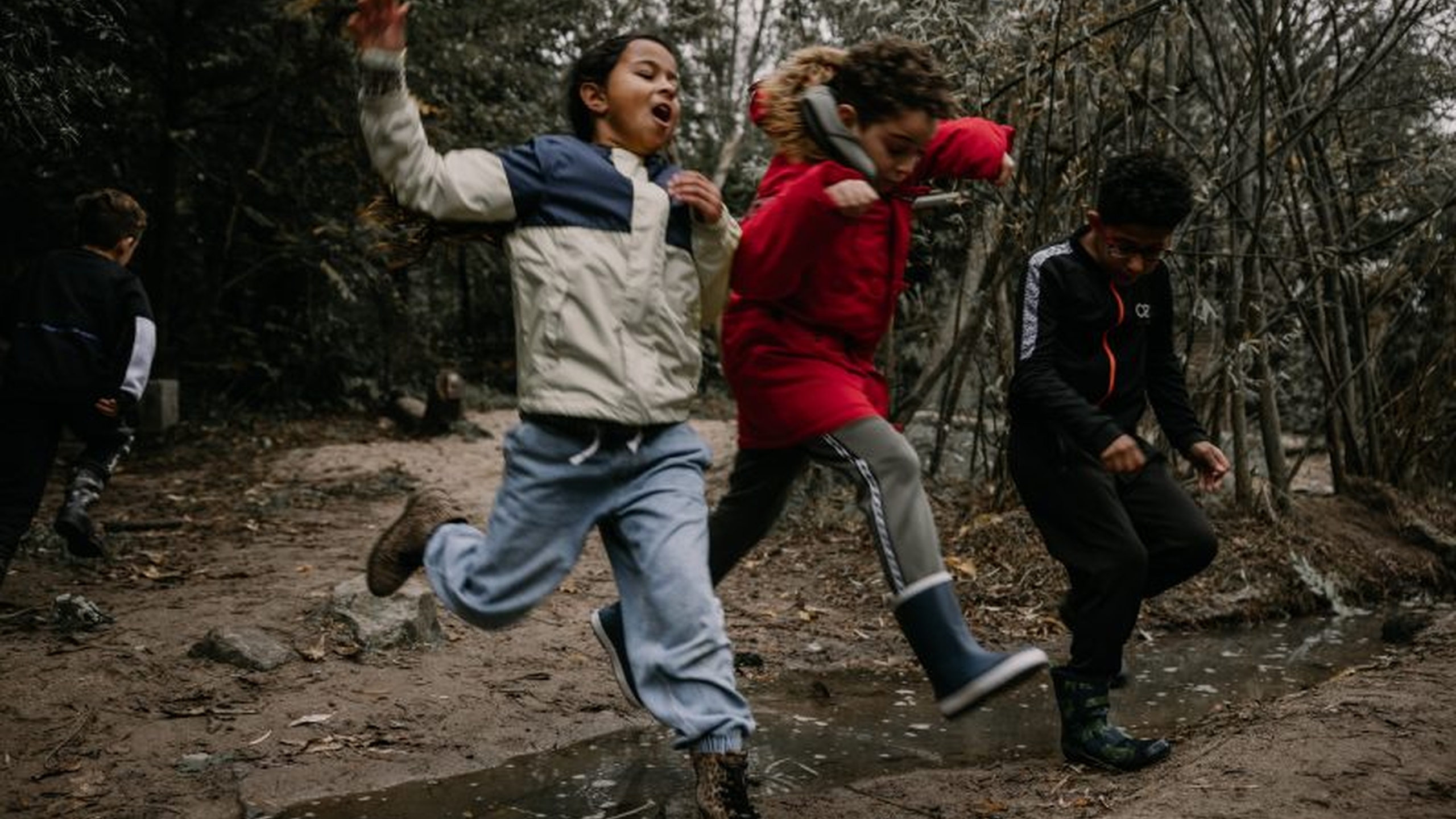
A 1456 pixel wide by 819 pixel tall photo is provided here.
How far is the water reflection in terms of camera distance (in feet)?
10.0

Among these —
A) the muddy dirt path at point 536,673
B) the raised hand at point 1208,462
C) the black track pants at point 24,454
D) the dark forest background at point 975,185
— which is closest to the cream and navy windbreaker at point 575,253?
the dark forest background at point 975,185

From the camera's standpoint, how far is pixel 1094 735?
3.27m

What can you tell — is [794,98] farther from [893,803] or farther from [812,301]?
[893,803]

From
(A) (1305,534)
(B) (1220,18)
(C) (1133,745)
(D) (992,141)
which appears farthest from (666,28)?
(C) (1133,745)

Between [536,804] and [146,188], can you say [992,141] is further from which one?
[146,188]

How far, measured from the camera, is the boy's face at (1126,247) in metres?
3.34

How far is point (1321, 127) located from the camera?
6.82 meters

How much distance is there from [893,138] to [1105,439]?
3.23 ft

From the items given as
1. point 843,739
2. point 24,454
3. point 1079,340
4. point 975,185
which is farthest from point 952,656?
point 975,185

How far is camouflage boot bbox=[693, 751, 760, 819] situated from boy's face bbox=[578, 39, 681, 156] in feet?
4.74

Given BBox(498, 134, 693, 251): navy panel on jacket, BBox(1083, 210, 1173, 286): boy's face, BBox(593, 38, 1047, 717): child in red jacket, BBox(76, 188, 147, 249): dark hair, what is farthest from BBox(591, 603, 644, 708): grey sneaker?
BBox(76, 188, 147, 249): dark hair

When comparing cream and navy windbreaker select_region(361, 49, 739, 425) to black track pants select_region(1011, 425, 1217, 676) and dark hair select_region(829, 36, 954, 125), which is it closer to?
dark hair select_region(829, 36, 954, 125)

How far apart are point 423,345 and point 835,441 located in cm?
1277

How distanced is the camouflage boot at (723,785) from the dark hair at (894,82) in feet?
5.17
